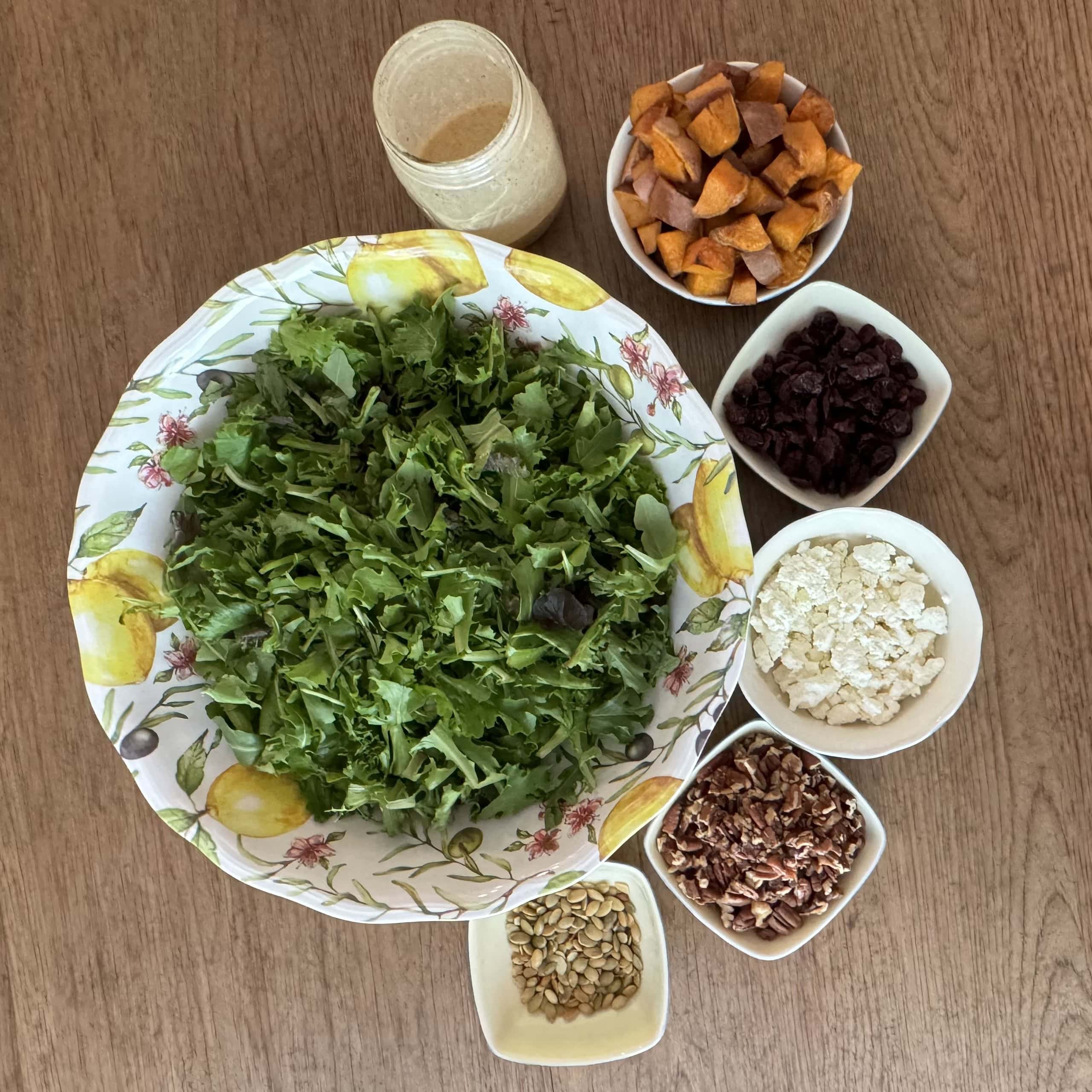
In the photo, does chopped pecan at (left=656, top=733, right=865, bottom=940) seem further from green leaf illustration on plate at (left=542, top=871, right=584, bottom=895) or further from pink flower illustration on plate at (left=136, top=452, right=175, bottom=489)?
pink flower illustration on plate at (left=136, top=452, right=175, bottom=489)

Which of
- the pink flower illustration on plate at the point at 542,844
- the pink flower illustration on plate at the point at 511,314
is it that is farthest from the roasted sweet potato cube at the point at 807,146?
the pink flower illustration on plate at the point at 542,844

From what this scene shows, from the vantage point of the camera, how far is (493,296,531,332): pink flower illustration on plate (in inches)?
33.9

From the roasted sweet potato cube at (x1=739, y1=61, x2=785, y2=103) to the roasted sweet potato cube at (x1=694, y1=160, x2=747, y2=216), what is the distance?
94 millimetres

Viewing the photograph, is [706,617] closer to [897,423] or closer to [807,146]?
[897,423]

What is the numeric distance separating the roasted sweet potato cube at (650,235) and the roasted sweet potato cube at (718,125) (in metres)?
0.09

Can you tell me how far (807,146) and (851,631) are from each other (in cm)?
50

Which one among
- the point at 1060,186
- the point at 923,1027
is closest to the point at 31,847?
the point at 923,1027

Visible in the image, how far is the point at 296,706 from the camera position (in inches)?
33.0

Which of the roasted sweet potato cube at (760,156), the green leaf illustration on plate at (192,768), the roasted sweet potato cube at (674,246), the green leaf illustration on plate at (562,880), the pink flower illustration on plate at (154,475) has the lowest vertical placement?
the green leaf illustration on plate at (562,880)

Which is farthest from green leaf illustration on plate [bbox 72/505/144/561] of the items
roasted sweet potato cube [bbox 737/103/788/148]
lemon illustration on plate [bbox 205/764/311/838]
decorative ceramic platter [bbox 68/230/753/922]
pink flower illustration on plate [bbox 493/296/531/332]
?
roasted sweet potato cube [bbox 737/103/788/148]

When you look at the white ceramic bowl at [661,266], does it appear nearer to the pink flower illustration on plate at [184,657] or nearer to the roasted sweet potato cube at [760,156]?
the roasted sweet potato cube at [760,156]

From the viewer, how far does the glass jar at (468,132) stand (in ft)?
2.76

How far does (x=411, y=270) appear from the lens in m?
0.85

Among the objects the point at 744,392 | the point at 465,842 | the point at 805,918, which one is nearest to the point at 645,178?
the point at 744,392
